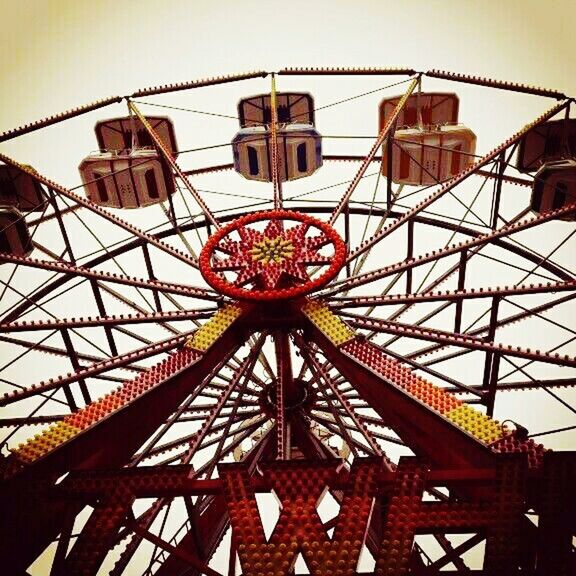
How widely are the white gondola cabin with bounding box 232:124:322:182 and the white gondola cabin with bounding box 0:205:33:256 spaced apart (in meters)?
6.70

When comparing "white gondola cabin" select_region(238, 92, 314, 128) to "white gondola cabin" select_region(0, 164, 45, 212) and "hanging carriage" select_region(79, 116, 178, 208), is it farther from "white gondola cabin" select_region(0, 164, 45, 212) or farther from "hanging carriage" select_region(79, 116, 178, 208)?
"white gondola cabin" select_region(0, 164, 45, 212)

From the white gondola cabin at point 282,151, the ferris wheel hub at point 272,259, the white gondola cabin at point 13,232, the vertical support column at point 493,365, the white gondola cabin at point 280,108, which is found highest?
the white gondola cabin at point 280,108

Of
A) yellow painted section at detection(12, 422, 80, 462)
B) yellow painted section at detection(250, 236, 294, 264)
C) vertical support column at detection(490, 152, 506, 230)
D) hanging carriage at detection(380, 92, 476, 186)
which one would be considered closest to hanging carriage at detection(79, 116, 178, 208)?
hanging carriage at detection(380, 92, 476, 186)

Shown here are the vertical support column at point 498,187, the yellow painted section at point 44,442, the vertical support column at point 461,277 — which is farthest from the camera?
the vertical support column at point 498,187

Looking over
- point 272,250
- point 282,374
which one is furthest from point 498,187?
point 282,374

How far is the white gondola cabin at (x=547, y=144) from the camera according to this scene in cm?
1538

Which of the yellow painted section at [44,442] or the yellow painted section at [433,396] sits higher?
the yellow painted section at [433,396]

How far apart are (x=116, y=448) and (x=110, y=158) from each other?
41.0ft

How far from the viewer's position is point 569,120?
49.8 feet

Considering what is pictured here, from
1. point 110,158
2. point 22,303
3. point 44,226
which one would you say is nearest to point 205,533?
point 22,303

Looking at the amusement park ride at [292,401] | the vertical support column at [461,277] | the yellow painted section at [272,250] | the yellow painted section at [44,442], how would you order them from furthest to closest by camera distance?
the vertical support column at [461,277]
the yellow painted section at [272,250]
the yellow painted section at [44,442]
the amusement park ride at [292,401]

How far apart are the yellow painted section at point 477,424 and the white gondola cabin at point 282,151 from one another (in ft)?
40.1

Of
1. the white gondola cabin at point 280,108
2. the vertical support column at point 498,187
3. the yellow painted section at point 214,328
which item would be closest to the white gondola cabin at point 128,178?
the white gondola cabin at point 280,108

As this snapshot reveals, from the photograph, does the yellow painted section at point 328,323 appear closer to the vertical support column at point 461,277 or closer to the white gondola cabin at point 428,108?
the vertical support column at point 461,277
